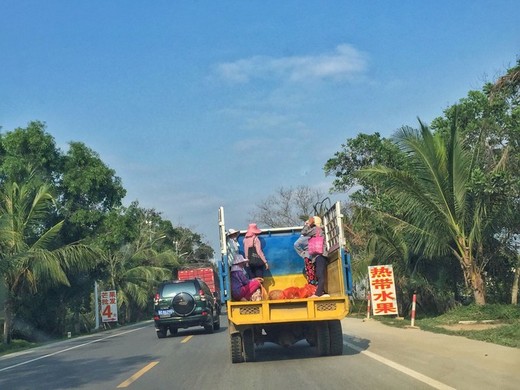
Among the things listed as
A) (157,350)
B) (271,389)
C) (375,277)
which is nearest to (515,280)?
(375,277)

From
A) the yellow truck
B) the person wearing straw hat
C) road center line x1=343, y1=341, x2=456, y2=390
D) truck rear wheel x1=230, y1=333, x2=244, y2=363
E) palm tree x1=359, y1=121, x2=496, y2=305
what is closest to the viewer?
road center line x1=343, y1=341, x2=456, y2=390

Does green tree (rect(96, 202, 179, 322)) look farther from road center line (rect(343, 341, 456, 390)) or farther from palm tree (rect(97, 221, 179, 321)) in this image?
road center line (rect(343, 341, 456, 390))

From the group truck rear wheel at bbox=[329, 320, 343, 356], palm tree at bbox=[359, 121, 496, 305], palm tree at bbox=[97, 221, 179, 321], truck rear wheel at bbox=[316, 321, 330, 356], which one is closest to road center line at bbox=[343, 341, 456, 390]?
truck rear wheel at bbox=[329, 320, 343, 356]

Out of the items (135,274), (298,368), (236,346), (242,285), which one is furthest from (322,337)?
(135,274)

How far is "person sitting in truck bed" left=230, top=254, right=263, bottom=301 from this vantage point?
12.0 meters

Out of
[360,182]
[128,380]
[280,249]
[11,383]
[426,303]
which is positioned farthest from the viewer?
[360,182]

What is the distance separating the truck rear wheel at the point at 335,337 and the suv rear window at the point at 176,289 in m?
9.70

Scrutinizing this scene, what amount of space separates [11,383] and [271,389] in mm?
5808

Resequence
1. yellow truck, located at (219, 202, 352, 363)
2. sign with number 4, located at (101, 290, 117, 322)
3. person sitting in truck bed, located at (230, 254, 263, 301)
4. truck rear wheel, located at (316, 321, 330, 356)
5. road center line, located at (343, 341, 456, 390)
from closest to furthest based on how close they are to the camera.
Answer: road center line, located at (343, 341, 456, 390)
yellow truck, located at (219, 202, 352, 363)
truck rear wheel, located at (316, 321, 330, 356)
person sitting in truck bed, located at (230, 254, 263, 301)
sign with number 4, located at (101, 290, 117, 322)

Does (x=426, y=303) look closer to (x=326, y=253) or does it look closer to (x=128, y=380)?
(x=326, y=253)

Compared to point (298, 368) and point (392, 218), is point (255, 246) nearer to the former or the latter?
point (298, 368)

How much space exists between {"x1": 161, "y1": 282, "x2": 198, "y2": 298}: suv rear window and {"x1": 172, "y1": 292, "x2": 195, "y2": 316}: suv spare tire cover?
50 cm

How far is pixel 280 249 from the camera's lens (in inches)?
543

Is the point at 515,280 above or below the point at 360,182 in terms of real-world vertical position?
below
